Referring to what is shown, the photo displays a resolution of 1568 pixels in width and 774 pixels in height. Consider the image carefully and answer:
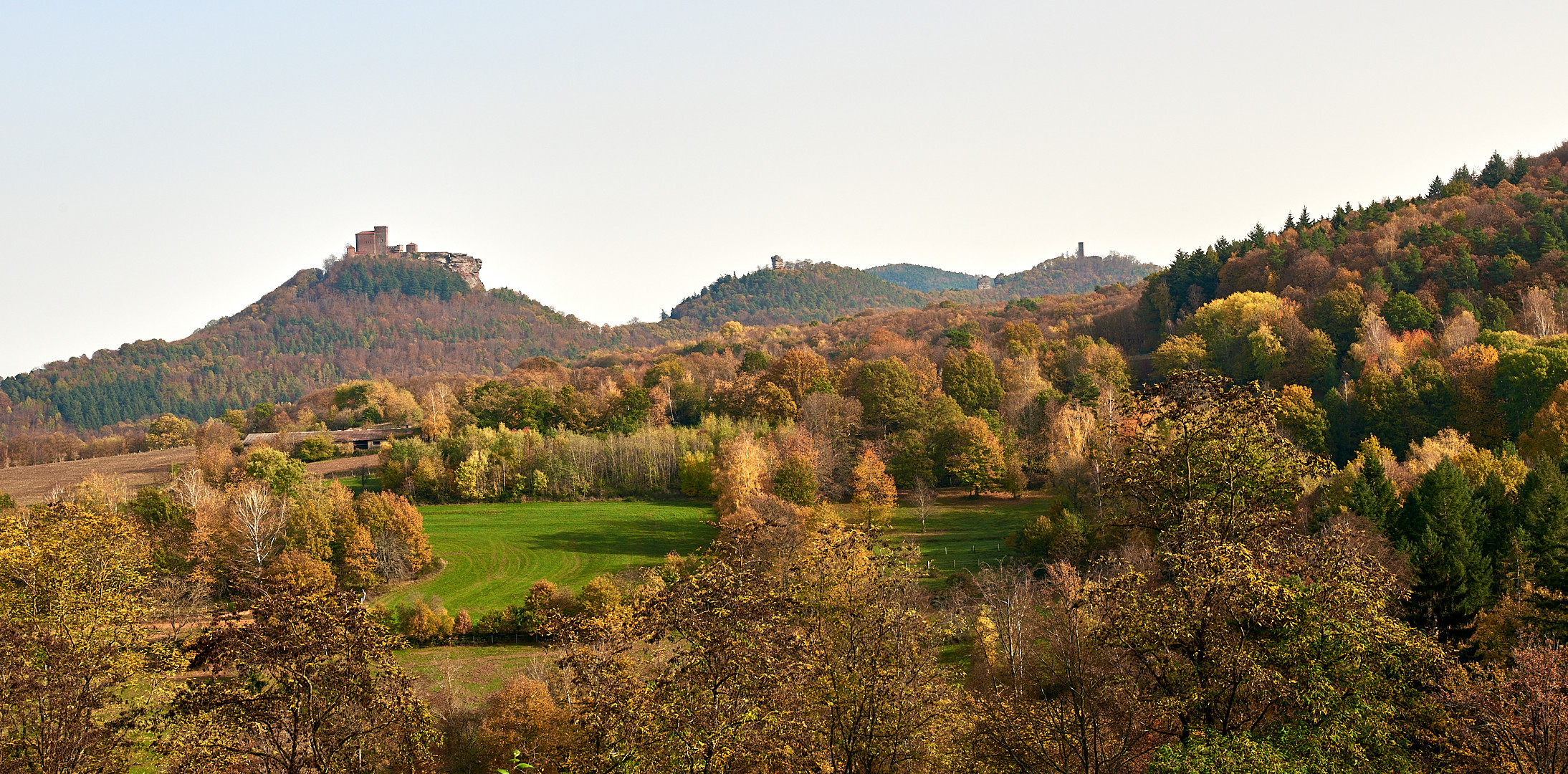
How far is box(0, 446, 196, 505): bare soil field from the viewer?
63.9 m

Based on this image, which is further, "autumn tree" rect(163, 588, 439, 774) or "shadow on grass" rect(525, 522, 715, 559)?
"shadow on grass" rect(525, 522, 715, 559)

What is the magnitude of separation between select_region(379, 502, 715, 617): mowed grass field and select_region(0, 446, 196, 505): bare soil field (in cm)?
2278

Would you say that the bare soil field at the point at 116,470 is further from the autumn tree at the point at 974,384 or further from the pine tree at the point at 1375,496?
the pine tree at the point at 1375,496

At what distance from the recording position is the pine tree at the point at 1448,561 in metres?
25.0

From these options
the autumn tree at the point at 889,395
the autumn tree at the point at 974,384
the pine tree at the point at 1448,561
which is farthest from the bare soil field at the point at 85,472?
the pine tree at the point at 1448,561

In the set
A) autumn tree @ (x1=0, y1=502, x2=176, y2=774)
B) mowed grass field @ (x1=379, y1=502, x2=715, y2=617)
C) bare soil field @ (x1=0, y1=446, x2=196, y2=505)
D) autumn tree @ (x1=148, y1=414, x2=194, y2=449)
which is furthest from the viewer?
autumn tree @ (x1=148, y1=414, x2=194, y2=449)

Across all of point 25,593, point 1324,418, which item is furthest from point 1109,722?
point 1324,418

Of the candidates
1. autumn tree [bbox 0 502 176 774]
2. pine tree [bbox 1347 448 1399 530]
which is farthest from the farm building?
pine tree [bbox 1347 448 1399 530]

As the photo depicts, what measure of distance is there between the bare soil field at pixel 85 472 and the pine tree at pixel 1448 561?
68.2 metres

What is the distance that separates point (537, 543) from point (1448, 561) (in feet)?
142

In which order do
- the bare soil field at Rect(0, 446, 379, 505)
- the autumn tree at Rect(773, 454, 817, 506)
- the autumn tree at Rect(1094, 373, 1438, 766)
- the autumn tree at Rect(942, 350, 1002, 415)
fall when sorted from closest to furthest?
the autumn tree at Rect(1094, 373, 1438, 766)
the autumn tree at Rect(773, 454, 817, 506)
the bare soil field at Rect(0, 446, 379, 505)
the autumn tree at Rect(942, 350, 1002, 415)

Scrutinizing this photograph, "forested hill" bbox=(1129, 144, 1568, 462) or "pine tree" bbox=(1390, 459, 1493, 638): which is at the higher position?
"forested hill" bbox=(1129, 144, 1568, 462)

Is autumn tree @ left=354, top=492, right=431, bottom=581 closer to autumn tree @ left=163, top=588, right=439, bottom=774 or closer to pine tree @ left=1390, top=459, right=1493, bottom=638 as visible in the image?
autumn tree @ left=163, top=588, right=439, bottom=774

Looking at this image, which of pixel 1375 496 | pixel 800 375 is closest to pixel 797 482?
pixel 800 375
